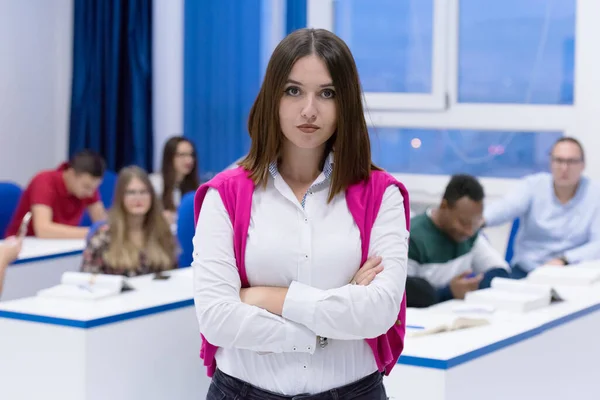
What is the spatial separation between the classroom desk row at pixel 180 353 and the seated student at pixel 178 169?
2.45m

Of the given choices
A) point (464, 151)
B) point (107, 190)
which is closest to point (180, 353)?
point (107, 190)

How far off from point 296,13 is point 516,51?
1.40m

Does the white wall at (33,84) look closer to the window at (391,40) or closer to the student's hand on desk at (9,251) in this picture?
the window at (391,40)

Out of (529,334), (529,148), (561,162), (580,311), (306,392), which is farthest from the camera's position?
(529,148)

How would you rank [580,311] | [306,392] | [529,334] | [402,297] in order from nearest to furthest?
[306,392] < [402,297] < [529,334] < [580,311]

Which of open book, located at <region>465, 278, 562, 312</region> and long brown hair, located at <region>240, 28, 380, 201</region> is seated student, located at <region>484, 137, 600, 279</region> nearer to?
open book, located at <region>465, 278, 562, 312</region>

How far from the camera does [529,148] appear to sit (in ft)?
19.4

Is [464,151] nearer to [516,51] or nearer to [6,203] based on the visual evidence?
[516,51]

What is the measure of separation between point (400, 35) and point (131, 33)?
1.83m

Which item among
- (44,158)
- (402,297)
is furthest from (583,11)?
(402,297)

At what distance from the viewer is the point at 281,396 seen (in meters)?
1.60

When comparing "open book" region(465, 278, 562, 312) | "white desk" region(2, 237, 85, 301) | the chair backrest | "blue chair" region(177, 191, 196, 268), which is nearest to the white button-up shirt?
"open book" region(465, 278, 562, 312)

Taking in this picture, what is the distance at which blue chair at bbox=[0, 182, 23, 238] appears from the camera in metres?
5.43

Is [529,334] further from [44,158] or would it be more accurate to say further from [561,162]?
[44,158]
